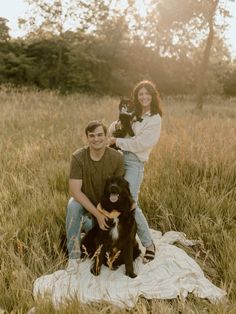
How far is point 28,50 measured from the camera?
2445 centimetres

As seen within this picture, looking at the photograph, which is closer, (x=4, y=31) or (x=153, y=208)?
(x=153, y=208)

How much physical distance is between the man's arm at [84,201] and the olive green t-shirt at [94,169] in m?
0.06

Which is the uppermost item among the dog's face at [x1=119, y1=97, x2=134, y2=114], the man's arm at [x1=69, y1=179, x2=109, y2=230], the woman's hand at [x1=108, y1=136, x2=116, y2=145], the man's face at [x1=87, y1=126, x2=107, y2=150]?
the dog's face at [x1=119, y1=97, x2=134, y2=114]

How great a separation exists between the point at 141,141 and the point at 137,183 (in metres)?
0.41

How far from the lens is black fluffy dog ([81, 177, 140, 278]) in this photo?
3.42 metres

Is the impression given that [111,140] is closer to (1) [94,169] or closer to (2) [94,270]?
(1) [94,169]

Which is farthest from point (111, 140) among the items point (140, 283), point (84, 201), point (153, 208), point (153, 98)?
point (140, 283)

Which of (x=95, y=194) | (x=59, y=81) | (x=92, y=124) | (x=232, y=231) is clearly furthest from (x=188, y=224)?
(x=59, y=81)

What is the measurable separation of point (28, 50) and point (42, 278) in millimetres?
22669

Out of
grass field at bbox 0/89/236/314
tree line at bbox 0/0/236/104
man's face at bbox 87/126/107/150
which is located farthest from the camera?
tree line at bbox 0/0/236/104

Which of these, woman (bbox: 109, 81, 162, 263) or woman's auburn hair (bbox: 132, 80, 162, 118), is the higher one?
woman's auburn hair (bbox: 132, 80, 162, 118)

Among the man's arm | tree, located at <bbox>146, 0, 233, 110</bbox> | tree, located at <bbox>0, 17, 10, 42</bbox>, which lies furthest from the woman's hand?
tree, located at <bbox>0, 17, 10, 42</bbox>

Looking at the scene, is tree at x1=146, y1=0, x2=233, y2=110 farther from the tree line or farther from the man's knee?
the man's knee

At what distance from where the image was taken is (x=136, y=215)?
3.96m
